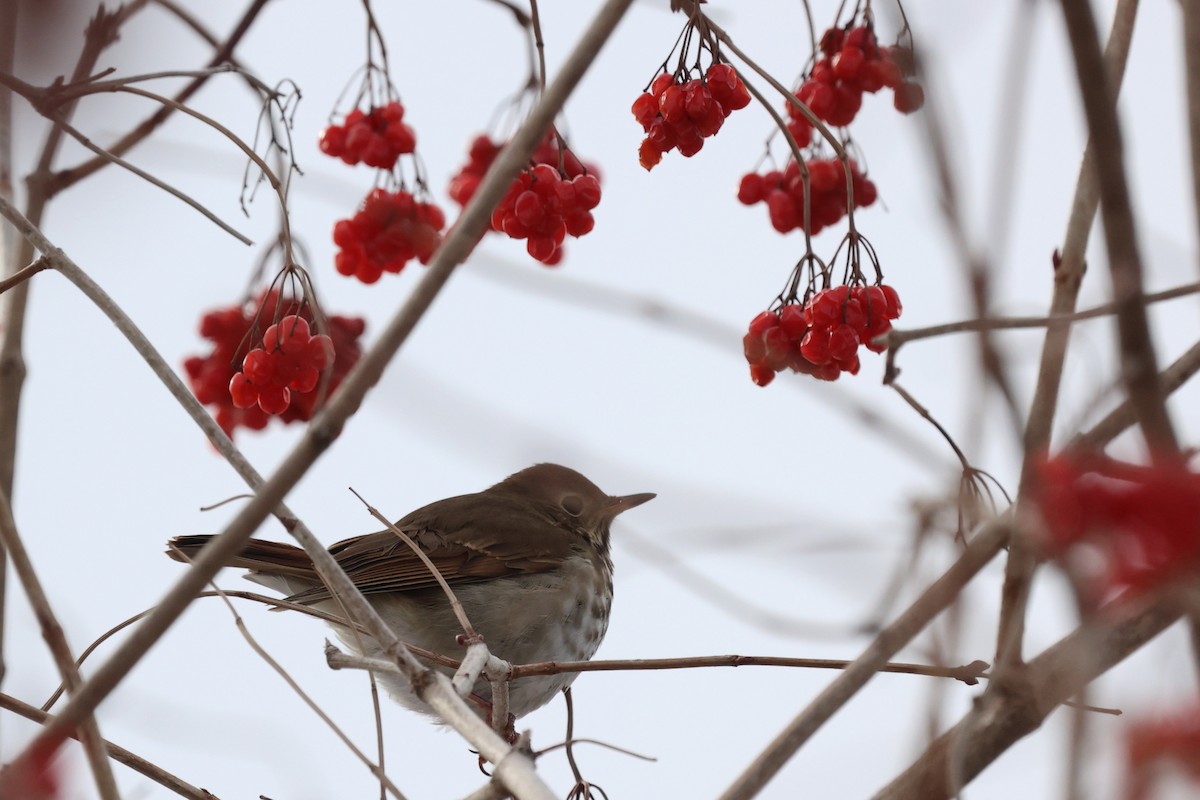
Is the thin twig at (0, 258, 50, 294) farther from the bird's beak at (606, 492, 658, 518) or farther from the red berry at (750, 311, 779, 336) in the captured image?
the bird's beak at (606, 492, 658, 518)

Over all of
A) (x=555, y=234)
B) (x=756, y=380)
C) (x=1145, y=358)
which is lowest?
(x=1145, y=358)

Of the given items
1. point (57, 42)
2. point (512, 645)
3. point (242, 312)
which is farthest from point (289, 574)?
point (57, 42)

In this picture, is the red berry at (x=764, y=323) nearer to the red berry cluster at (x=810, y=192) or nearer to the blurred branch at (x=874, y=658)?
the red berry cluster at (x=810, y=192)

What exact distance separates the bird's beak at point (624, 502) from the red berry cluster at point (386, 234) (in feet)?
6.30

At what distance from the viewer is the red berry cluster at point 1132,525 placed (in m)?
0.83

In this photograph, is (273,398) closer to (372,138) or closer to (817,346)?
(372,138)

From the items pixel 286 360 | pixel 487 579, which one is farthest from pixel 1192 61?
pixel 487 579

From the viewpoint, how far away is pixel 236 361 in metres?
2.99

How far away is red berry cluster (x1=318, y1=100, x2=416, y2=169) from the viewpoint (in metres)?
2.78

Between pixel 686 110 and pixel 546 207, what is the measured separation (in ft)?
1.06

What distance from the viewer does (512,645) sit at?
4.19m

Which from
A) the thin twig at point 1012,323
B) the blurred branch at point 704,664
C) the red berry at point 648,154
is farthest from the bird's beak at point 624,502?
the thin twig at point 1012,323

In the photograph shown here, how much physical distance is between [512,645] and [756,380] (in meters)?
2.07

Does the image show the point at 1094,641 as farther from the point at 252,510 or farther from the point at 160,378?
the point at 160,378
